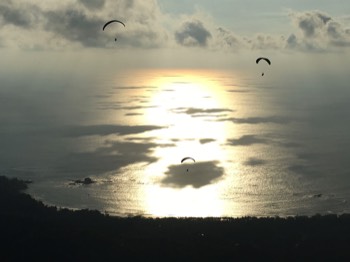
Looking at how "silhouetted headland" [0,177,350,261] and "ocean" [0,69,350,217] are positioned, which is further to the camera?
"ocean" [0,69,350,217]

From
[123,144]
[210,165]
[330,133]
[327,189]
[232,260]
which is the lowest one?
[232,260]

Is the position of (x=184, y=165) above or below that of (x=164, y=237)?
above

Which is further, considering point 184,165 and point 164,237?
point 184,165

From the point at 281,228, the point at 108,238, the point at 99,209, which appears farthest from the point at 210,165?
the point at 108,238

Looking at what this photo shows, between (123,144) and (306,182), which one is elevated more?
(123,144)

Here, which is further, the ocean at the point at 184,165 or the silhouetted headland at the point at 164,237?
the ocean at the point at 184,165

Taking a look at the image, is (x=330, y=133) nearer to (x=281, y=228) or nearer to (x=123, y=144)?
(x=123, y=144)

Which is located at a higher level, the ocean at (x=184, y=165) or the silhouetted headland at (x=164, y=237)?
the ocean at (x=184, y=165)

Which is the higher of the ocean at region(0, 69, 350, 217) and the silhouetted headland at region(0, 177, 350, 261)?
the ocean at region(0, 69, 350, 217)
